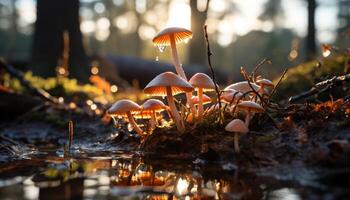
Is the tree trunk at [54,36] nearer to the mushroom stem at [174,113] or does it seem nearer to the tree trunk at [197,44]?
the mushroom stem at [174,113]

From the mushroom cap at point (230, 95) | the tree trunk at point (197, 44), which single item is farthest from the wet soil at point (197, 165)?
the tree trunk at point (197, 44)

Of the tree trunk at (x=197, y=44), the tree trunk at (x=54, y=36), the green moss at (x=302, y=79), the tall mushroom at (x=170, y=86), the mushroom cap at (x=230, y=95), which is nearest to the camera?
the tall mushroom at (x=170, y=86)

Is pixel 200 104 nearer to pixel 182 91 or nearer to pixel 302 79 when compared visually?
pixel 182 91

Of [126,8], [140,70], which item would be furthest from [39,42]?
[126,8]

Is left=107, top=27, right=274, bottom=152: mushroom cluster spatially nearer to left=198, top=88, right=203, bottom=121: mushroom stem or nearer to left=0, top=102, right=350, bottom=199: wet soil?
left=198, top=88, right=203, bottom=121: mushroom stem

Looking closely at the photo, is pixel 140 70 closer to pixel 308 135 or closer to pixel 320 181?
pixel 308 135

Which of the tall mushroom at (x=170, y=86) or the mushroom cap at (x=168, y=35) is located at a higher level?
the mushroom cap at (x=168, y=35)
